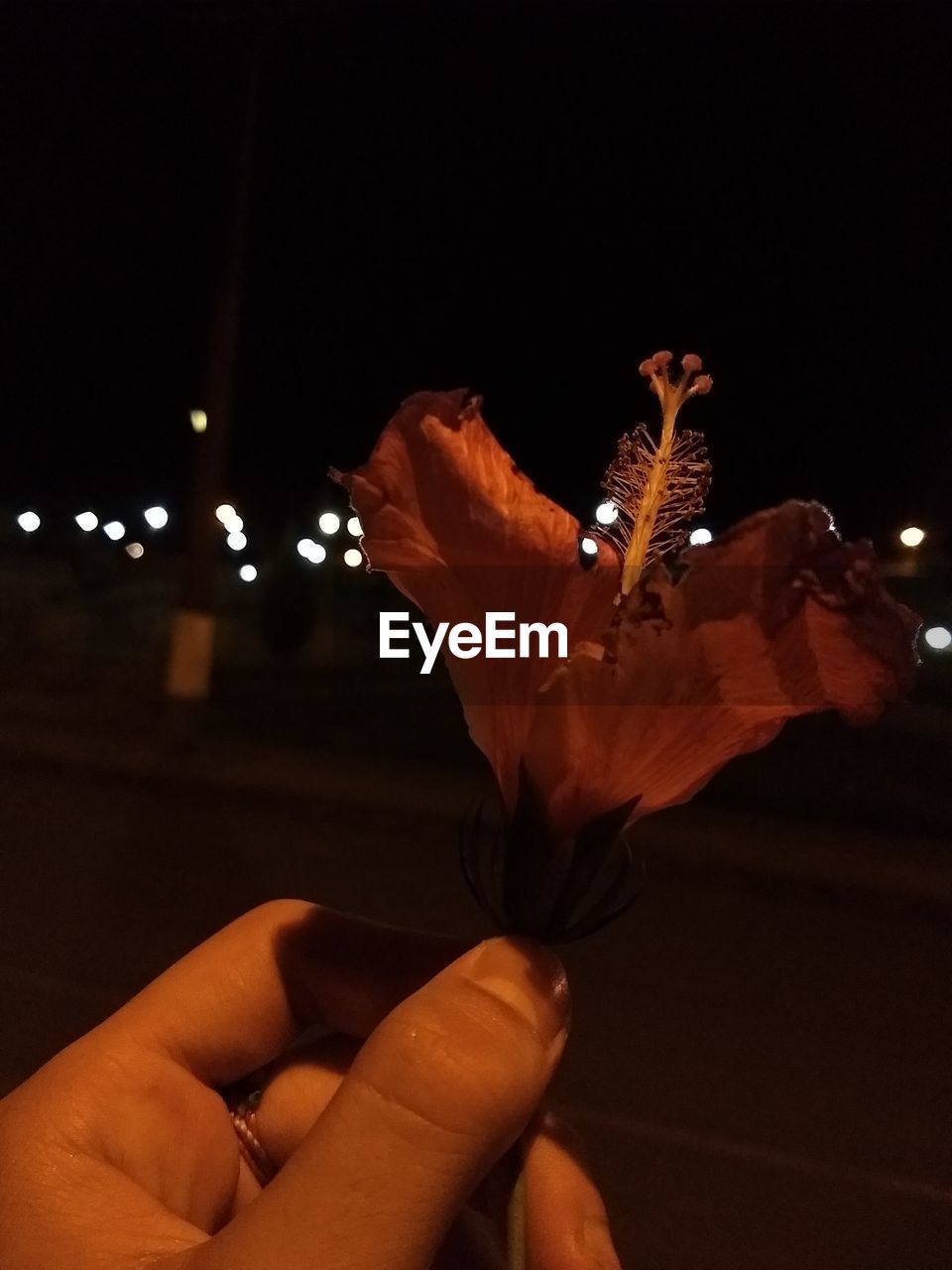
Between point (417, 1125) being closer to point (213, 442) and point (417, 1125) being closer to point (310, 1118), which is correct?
point (310, 1118)

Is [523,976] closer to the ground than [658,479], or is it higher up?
closer to the ground

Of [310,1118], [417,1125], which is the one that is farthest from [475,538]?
[310,1118]

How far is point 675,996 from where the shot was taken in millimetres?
4902

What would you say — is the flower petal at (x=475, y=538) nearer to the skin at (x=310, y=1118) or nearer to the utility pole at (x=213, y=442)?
the skin at (x=310, y=1118)

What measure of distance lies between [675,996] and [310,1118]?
3.68m

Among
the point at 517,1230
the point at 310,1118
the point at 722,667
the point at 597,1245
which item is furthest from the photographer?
the point at 310,1118

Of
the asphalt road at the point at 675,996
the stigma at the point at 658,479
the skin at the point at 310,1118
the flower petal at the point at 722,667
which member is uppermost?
the stigma at the point at 658,479

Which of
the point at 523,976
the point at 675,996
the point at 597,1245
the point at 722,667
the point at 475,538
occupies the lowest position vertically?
the point at 675,996

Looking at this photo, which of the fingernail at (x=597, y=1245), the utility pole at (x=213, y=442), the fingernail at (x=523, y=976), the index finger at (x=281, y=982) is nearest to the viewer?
the fingernail at (x=523, y=976)

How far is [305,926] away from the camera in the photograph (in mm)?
1615

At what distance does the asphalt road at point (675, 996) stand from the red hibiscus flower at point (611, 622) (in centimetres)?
250

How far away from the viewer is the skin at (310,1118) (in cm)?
106

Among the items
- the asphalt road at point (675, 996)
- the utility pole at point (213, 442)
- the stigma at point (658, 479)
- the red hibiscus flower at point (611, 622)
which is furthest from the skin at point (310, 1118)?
the utility pole at point (213, 442)

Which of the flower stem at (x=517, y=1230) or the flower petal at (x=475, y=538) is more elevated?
the flower petal at (x=475, y=538)
